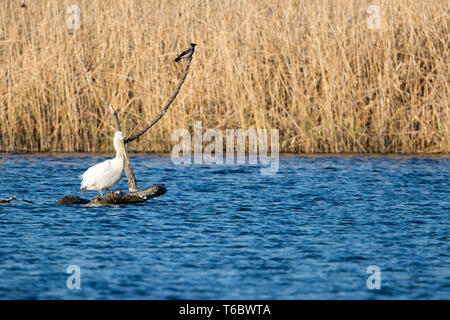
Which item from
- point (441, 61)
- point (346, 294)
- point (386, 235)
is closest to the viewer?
point (346, 294)

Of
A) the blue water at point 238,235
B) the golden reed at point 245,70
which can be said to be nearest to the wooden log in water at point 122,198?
the blue water at point 238,235

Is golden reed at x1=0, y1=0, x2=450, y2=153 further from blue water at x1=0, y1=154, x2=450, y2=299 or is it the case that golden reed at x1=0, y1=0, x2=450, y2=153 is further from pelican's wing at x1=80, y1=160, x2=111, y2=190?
pelican's wing at x1=80, y1=160, x2=111, y2=190

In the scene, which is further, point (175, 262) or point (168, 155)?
point (168, 155)

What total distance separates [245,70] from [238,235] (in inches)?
199

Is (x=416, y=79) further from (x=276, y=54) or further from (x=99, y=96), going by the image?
(x=99, y=96)

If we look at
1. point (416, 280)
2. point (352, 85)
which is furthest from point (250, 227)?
point (352, 85)

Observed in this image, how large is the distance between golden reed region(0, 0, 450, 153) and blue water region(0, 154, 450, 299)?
862mm

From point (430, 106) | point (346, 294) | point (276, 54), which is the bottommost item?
point (346, 294)

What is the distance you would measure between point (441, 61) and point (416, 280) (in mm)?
6430

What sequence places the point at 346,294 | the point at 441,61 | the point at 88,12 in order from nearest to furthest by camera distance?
the point at 346,294 → the point at 441,61 → the point at 88,12

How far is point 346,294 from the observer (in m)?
5.82

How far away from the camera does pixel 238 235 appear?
7.68 meters

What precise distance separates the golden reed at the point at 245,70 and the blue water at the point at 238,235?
33.9 inches

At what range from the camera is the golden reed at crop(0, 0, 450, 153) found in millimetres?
12234
